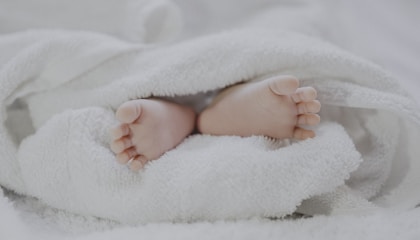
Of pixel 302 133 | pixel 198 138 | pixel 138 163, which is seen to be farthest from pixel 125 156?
pixel 302 133

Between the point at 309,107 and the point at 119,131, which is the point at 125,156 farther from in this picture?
the point at 309,107

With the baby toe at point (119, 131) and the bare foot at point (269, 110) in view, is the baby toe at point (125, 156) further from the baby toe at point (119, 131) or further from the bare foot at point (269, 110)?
the bare foot at point (269, 110)

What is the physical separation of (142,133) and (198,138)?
10 centimetres

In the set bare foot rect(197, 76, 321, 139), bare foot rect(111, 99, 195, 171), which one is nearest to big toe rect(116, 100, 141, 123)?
bare foot rect(111, 99, 195, 171)

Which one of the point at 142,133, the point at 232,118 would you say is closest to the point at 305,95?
the point at 232,118

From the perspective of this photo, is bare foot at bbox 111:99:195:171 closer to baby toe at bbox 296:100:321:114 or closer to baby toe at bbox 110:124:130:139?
baby toe at bbox 110:124:130:139

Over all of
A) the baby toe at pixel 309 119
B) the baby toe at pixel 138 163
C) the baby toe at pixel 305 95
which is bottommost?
the baby toe at pixel 138 163

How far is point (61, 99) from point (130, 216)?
273mm

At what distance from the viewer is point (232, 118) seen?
76 cm

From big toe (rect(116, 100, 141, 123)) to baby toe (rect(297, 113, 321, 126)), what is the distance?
235 millimetres

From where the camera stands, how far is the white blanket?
646 millimetres

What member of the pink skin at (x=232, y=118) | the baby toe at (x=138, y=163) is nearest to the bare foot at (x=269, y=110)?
Result: the pink skin at (x=232, y=118)

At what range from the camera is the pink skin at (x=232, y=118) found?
26.7 inches

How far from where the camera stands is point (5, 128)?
771mm
